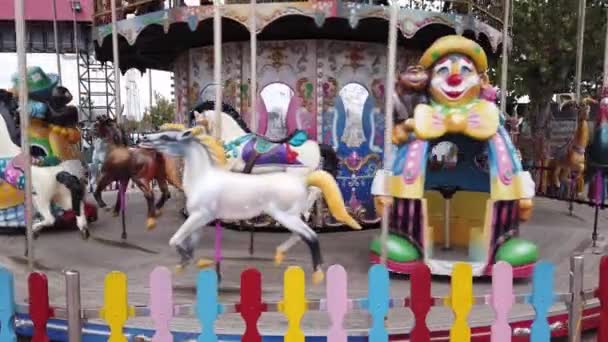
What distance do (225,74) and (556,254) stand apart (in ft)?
15.9

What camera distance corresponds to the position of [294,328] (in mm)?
3402

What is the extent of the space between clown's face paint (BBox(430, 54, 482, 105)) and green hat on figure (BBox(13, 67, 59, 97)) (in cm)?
478

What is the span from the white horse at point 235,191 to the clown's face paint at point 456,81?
4.77 ft

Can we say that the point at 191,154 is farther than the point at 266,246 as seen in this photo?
No

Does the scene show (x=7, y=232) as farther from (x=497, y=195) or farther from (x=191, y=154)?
(x=497, y=195)

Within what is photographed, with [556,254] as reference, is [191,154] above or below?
above

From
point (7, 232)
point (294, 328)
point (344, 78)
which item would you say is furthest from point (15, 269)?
point (344, 78)

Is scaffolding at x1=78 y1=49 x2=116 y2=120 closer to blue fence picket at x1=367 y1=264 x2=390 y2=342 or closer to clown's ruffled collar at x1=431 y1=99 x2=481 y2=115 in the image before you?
clown's ruffled collar at x1=431 y1=99 x2=481 y2=115

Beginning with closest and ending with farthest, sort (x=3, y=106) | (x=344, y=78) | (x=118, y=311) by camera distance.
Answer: (x=118, y=311) < (x=3, y=106) < (x=344, y=78)

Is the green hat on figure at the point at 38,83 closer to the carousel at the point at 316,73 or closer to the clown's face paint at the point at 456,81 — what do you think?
the carousel at the point at 316,73

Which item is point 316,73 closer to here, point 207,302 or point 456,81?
point 456,81

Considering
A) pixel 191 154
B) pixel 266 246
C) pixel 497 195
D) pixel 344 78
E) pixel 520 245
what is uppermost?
pixel 344 78

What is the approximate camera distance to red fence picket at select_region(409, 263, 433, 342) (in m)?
3.32

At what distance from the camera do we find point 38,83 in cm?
729
